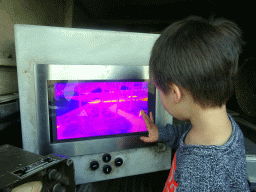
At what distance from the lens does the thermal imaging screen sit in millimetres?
782

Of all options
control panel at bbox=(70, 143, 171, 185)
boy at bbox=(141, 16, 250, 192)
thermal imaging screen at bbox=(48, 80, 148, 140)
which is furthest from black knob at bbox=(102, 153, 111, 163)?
boy at bbox=(141, 16, 250, 192)

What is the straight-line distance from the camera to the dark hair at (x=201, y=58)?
0.49 meters

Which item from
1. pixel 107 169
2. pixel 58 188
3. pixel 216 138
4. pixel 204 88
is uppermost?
pixel 204 88

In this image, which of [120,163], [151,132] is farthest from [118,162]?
[151,132]

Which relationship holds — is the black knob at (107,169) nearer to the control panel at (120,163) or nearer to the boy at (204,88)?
the control panel at (120,163)

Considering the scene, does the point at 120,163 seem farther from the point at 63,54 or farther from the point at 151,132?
the point at 63,54

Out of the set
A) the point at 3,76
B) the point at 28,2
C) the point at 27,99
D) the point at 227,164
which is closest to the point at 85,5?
the point at 28,2

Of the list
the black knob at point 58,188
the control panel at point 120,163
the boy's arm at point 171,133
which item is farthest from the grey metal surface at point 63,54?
the black knob at point 58,188

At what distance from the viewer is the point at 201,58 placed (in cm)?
49

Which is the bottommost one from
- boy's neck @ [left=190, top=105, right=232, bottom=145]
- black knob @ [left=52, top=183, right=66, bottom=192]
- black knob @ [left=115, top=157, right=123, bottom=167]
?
black knob @ [left=115, top=157, right=123, bottom=167]

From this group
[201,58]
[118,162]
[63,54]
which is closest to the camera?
[201,58]

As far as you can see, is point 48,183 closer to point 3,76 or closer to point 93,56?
point 93,56

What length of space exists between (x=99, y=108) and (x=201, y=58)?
1.69 feet

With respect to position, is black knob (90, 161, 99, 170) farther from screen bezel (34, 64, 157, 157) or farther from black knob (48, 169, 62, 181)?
black knob (48, 169, 62, 181)
